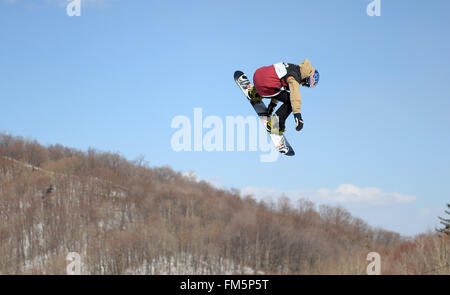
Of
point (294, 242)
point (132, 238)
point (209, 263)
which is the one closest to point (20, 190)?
point (132, 238)

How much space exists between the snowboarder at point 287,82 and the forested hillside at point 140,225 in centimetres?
3541

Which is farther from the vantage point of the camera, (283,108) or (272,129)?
(272,129)

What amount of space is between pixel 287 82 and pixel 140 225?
6250cm

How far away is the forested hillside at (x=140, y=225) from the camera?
5822 cm

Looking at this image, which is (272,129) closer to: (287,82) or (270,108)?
(270,108)

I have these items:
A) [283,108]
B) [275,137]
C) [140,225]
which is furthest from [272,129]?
[140,225]

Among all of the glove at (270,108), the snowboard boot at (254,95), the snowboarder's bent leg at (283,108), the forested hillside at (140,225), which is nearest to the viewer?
the snowboarder's bent leg at (283,108)

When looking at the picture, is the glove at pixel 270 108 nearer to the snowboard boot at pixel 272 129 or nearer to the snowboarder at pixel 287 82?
the snowboard boot at pixel 272 129

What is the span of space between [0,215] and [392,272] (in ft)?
183

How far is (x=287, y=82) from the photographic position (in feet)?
31.2

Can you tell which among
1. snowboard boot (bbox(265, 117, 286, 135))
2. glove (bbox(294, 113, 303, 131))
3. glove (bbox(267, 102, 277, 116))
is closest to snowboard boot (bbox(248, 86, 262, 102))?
glove (bbox(267, 102, 277, 116))

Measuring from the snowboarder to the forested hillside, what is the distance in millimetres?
35414

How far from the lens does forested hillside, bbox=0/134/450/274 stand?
5822 cm

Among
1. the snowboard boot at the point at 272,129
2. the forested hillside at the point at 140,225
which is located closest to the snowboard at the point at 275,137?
the snowboard boot at the point at 272,129
